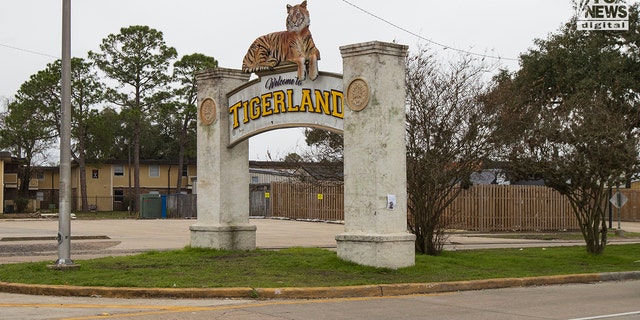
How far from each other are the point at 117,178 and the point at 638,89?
58.8 metres

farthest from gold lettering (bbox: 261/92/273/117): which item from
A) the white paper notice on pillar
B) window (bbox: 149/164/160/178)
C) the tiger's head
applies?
window (bbox: 149/164/160/178)

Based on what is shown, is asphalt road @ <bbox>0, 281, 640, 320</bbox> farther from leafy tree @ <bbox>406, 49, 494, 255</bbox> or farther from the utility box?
the utility box

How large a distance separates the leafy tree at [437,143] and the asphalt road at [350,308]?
5.36m

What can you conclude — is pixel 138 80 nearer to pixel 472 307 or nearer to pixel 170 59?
pixel 170 59

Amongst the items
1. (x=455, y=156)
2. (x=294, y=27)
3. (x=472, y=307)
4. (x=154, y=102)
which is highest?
(x=154, y=102)

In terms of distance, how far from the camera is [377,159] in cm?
1603

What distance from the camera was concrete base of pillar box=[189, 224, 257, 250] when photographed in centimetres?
1941

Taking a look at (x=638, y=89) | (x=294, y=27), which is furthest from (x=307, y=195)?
(x=294, y=27)

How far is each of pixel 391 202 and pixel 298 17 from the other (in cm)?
448

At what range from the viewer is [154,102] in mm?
72750

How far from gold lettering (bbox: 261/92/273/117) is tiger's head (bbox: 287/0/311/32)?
172 centimetres

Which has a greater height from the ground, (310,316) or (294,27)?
(294,27)

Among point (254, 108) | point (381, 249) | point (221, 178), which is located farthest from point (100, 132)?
point (381, 249)

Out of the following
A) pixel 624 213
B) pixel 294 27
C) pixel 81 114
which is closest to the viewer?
pixel 294 27
